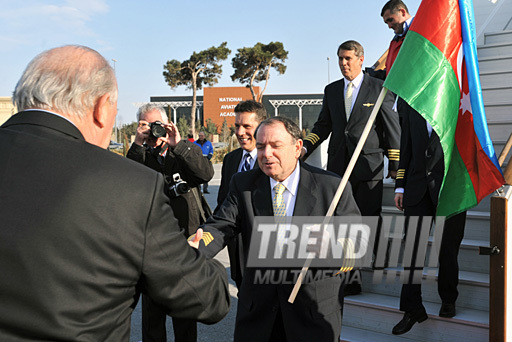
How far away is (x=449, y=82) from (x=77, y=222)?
257cm

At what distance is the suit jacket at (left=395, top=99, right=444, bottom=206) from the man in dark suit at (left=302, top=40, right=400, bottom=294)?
0.73 feet

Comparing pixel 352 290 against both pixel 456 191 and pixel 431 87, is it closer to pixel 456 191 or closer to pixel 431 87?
pixel 456 191

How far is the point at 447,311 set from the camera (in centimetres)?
398

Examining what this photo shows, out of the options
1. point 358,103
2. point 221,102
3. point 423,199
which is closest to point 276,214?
point 423,199

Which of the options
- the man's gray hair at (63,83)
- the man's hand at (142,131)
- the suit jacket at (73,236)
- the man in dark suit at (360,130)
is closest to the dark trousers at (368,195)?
the man in dark suit at (360,130)

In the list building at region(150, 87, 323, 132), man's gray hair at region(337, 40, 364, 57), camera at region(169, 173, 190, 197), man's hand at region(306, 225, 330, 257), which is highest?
building at region(150, 87, 323, 132)

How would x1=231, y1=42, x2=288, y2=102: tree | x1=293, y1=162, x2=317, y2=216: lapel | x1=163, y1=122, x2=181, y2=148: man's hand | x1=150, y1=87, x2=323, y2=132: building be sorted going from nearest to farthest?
x1=293, y1=162, x2=317, y2=216: lapel, x1=163, y1=122, x2=181, y2=148: man's hand, x1=231, y1=42, x2=288, y2=102: tree, x1=150, y1=87, x2=323, y2=132: building

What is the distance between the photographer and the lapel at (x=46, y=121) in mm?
1473

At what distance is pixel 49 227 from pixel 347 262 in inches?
75.7

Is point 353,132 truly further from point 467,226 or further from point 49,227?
point 49,227

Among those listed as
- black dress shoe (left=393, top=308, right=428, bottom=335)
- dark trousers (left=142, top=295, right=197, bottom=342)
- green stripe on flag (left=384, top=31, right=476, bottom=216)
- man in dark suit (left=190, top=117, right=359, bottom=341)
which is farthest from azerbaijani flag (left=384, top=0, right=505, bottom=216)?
dark trousers (left=142, top=295, right=197, bottom=342)

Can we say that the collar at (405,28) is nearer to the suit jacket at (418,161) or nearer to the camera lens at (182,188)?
the suit jacket at (418,161)

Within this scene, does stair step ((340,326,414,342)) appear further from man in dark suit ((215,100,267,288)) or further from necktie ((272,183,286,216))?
necktie ((272,183,286,216))

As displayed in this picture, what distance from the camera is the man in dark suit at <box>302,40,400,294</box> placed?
14.8 feet
